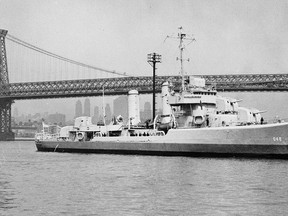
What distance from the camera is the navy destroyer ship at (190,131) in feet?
108

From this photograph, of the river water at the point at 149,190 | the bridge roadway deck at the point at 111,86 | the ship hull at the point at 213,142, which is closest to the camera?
the river water at the point at 149,190

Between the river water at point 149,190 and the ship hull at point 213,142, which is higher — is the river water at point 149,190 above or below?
below

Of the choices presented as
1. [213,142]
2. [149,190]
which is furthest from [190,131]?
[149,190]

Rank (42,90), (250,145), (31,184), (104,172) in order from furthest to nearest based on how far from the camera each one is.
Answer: (42,90) → (250,145) → (104,172) → (31,184)

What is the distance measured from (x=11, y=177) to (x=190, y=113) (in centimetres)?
1680

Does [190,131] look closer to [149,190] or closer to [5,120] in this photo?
[149,190]

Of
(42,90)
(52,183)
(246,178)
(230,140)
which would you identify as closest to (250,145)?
(230,140)

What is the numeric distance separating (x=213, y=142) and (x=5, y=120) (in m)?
68.1

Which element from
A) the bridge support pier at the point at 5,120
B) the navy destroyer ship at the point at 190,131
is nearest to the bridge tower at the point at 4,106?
the bridge support pier at the point at 5,120

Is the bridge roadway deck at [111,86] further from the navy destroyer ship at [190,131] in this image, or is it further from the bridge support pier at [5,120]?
the navy destroyer ship at [190,131]

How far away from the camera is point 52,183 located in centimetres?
2231

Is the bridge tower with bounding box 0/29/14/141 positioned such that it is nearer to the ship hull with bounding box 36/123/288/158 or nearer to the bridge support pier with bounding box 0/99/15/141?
the bridge support pier with bounding box 0/99/15/141

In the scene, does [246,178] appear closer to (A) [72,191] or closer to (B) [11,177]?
(A) [72,191]

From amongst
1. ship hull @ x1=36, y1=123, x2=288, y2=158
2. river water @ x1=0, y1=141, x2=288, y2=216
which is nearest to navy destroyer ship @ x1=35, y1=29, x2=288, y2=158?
ship hull @ x1=36, y1=123, x2=288, y2=158
